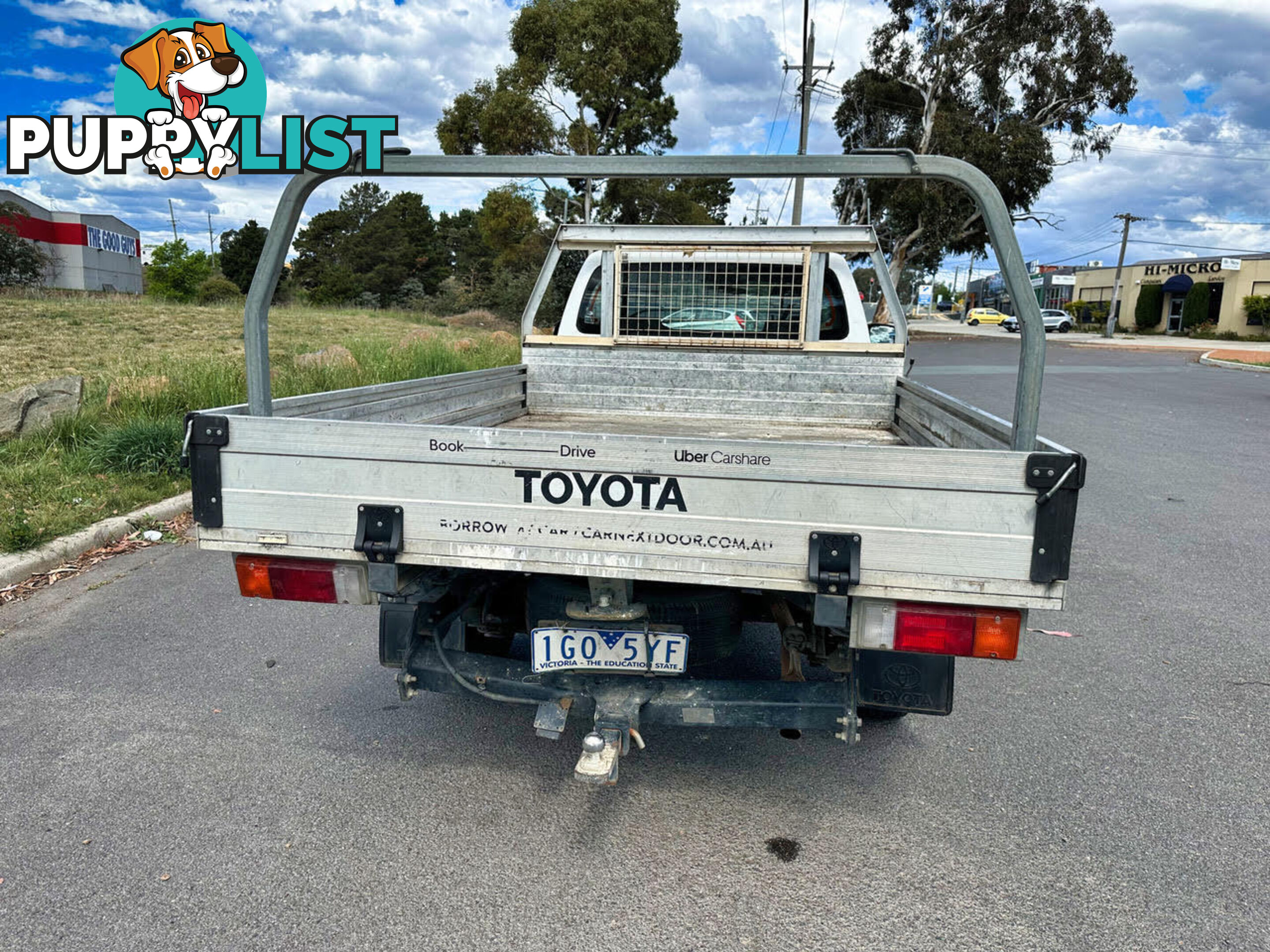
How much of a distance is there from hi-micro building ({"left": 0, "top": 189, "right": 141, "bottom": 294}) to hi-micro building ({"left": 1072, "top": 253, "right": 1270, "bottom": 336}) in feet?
190

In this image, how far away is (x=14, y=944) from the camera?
7.22ft

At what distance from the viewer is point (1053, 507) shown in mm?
2150

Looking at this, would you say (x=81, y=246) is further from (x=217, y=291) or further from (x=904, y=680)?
(x=904, y=680)

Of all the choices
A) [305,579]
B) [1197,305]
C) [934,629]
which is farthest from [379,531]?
[1197,305]

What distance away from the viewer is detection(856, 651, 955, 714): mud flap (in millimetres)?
2617

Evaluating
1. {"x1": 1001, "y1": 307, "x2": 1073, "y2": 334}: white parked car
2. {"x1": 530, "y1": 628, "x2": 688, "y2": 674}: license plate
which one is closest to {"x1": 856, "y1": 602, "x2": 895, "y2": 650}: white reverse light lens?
{"x1": 530, "y1": 628, "x2": 688, "y2": 674}: license plate

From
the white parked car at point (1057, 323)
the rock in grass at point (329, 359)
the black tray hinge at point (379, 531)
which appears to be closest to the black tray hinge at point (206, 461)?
the black tray hinge at point (379, 531)

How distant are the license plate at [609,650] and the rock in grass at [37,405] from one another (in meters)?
6.63

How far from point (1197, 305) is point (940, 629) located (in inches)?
2181

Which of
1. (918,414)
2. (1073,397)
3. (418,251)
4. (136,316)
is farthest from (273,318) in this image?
(418,251)

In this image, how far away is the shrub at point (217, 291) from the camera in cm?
3938

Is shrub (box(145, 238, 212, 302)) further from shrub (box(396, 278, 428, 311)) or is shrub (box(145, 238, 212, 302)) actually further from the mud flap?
the mud flap

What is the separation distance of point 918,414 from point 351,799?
9.47ft

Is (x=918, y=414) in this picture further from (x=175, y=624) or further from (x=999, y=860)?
(x=175, y=624)
